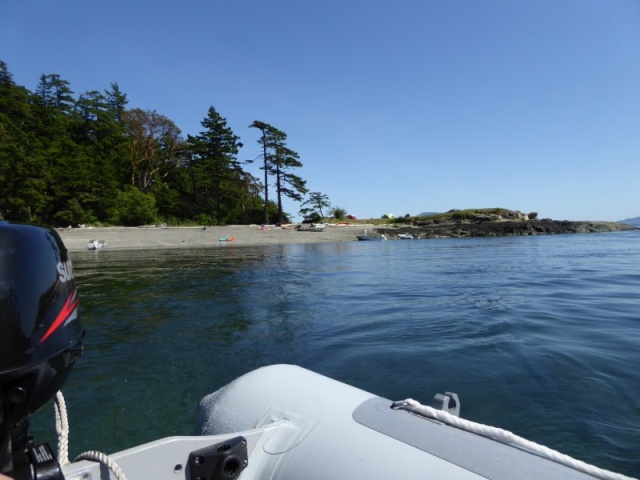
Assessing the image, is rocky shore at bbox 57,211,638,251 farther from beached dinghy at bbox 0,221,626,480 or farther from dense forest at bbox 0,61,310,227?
beached dinghy at bbox 0,221,626,480

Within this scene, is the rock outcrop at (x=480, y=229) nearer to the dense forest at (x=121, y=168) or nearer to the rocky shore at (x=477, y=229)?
the rocky shore at (x=477, y=229)

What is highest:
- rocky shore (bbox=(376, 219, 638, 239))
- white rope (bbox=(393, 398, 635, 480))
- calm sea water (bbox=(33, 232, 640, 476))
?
rocky shore (bbox=(376, 219, 638, 239))

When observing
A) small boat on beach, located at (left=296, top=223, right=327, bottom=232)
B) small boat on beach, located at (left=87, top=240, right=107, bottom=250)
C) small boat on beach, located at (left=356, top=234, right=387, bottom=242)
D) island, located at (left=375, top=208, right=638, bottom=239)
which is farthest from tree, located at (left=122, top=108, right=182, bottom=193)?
island, located at (left=375, top=208, right=638, bottom=239)

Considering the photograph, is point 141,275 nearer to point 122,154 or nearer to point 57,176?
point 57,176

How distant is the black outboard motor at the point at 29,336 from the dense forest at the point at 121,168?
1321 inches

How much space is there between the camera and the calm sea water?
8.34ft

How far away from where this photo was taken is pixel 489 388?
9.81 feet

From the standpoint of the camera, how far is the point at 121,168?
37875 mm

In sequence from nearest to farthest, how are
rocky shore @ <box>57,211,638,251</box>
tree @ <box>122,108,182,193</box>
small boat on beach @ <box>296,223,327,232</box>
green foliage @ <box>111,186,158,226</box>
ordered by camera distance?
rocky shore @ <box>57,211,638,251</box> → green foliage @ <box>111,186,158,226</box> → small boat on beach @ <box>296,223,327,232</box> → tree @ <box>122,108,182,193</box>

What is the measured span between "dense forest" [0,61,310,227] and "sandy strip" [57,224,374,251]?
17.9 ft

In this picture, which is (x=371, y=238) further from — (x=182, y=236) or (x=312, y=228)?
(x=182, y=236)

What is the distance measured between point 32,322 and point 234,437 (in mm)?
807

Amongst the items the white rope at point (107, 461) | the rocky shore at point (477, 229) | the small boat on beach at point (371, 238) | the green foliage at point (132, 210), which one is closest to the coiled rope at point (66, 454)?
the white rope at point (107, 461)

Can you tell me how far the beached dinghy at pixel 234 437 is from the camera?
1.11 meters
